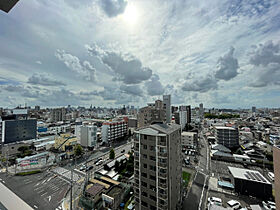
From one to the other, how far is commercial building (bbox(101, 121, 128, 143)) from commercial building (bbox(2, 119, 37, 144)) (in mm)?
22978

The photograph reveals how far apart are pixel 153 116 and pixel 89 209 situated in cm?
2576

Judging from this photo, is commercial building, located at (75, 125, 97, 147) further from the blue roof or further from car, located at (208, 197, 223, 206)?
the blue roof

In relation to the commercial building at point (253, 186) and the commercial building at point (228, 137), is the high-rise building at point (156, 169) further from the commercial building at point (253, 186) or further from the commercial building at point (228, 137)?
the commercial building at point (228, 137)

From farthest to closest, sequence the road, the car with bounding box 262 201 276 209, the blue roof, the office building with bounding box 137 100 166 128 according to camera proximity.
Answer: the office building with bounding box 137 100 166 128 → the blue roof → the road → the car with bounding box 262 201 276 209

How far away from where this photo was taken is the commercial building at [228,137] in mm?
33750

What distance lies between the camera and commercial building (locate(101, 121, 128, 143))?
36875mm

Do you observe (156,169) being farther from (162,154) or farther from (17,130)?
(17,130)

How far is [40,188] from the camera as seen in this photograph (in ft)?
57.7

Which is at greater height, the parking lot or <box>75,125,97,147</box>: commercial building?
<box>75,125,97,147</box>: commercial building

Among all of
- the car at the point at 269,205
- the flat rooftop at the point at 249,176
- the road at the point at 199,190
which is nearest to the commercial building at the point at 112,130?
the road at the point at 199,190

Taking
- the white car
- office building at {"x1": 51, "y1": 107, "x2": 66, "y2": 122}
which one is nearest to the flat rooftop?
the white car

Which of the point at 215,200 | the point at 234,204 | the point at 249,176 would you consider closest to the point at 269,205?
the point at 249,176

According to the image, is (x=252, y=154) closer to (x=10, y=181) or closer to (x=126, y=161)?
(x=126, y=161)

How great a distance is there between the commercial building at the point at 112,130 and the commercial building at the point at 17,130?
905 inches
